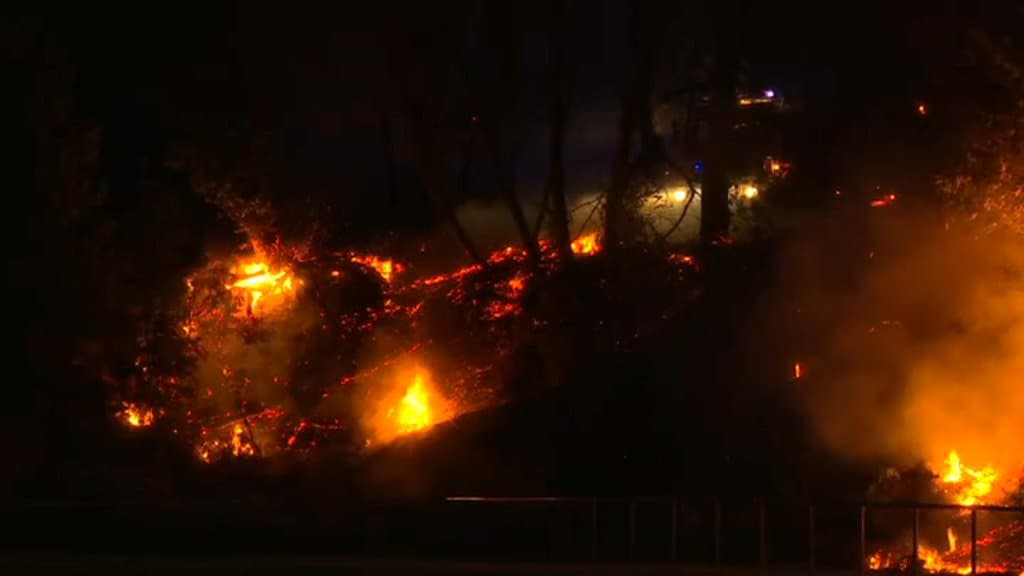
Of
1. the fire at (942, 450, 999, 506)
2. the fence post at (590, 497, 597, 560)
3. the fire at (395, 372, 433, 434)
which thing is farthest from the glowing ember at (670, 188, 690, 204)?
the fence post at (590, 497, 597, 560)

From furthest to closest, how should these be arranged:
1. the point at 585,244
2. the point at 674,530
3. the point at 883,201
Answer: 1. the point at 585,244
2. the point at 883,201
3. the point at 674,530

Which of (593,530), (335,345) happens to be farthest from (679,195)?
(593,530)

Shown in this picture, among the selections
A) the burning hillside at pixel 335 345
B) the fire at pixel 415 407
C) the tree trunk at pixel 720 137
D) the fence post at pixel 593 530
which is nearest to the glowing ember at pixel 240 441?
the burning hillside at pixel 335 345

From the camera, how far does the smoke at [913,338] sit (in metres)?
21.8

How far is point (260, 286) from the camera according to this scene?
25.8 meters

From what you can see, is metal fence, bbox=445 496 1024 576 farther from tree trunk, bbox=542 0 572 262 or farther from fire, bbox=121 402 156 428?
fire, bbox=121 402 156 428

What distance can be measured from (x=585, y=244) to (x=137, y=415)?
352 inches

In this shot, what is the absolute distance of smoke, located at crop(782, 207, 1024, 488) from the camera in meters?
21.8

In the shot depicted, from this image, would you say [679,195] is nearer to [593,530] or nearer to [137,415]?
[593,530]

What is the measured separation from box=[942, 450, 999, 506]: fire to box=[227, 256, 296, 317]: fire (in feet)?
40.2

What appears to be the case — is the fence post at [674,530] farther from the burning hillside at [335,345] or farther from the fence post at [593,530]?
the burning hillside at [335,345]

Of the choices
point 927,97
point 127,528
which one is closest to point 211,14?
point 127,528

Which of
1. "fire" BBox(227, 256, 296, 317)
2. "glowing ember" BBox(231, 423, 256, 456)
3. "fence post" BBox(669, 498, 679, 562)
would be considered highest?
"fire" BBox(227, 256, 296, 317)

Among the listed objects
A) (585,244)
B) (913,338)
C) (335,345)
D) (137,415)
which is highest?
(585,244)
